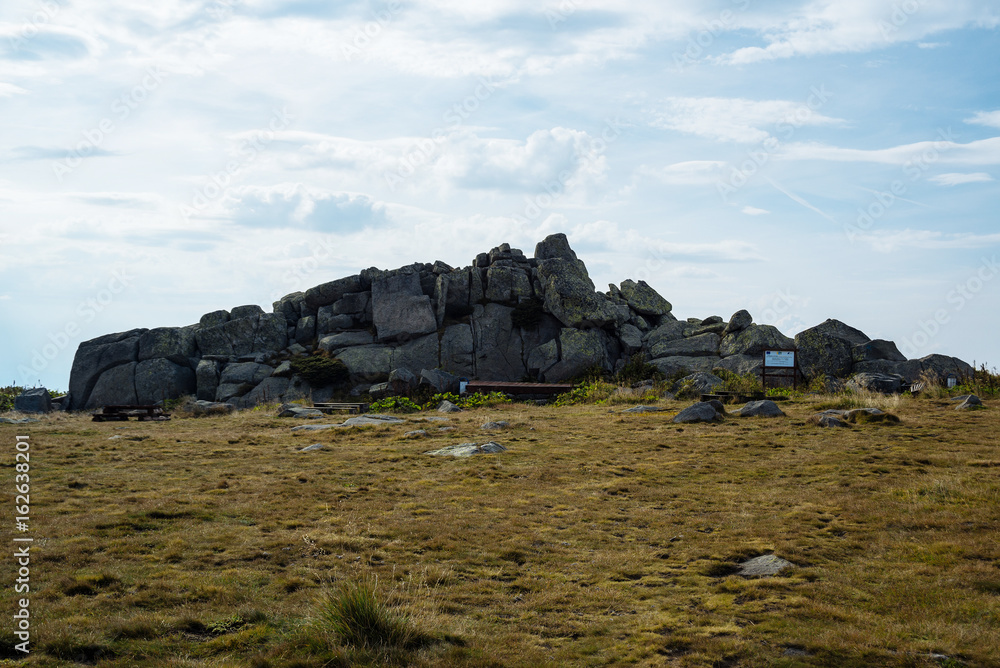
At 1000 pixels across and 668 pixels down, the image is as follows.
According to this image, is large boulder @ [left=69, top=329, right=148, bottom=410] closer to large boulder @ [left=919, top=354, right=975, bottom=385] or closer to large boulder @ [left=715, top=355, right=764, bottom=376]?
large boulder @ [left=715, top=355, right=764, bottom=376]

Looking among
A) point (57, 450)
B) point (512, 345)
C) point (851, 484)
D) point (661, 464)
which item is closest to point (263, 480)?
point (57, 450)

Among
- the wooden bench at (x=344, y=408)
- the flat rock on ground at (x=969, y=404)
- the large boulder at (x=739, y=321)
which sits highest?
the large boulder at (x=739, y=321)

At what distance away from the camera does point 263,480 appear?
16328 millimetres

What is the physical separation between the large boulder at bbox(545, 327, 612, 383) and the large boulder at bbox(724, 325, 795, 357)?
23.5 feet

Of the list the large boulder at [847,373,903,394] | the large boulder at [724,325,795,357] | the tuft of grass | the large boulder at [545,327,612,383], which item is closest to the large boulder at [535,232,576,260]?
the large boulder at [545,327,612,383]

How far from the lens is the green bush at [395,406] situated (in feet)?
112

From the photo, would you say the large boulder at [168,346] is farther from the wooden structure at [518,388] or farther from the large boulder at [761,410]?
the large boulder at [761,410]

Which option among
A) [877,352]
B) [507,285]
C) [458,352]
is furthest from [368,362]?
[877,352]

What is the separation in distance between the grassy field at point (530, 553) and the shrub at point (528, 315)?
27.4 metres

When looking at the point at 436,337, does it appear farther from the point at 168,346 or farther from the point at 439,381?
the point at 168,346

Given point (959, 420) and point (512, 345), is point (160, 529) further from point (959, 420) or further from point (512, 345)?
point (512, 345)

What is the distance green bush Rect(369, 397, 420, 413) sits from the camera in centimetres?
3416

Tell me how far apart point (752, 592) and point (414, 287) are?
4179cm

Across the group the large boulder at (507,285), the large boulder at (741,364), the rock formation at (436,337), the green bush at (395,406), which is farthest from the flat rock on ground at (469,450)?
the large boulder at (507,285)
